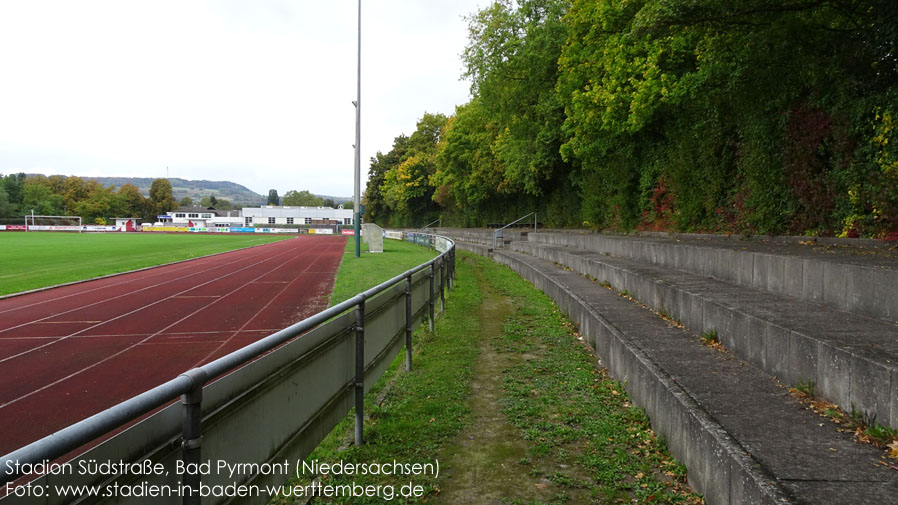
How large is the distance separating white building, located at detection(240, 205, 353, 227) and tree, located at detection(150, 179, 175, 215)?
152 feet

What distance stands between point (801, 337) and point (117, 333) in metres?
10.4

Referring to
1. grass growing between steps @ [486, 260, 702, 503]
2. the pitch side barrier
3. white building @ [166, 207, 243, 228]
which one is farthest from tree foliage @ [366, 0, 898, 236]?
white building @ [166, 207, 243, 228]

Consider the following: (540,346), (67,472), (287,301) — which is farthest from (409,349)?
(287,301)

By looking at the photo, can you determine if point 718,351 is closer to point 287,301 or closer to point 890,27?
point 890,27

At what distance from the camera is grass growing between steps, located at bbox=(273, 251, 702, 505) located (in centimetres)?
353

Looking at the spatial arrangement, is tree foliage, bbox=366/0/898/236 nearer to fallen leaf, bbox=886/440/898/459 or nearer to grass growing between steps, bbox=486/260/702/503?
grass growing between steps, bbox=486/260/702/503

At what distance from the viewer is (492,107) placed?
31.3 m

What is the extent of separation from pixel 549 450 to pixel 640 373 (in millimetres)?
1245

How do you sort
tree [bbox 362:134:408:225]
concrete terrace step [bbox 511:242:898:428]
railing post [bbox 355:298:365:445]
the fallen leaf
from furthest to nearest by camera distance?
tree [bbox 362:134:408:225]
railing post [bbox 355:298:365:445]
concrete terrace step [bbox 511:242:898:428]
the fallen leaf

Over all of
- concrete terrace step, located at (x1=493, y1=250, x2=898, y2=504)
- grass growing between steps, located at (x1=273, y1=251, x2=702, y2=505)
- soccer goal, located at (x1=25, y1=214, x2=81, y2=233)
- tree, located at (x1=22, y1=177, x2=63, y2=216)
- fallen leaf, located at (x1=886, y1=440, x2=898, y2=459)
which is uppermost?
tree, located at (x1=22, y1=177, x2=63, y2=216)

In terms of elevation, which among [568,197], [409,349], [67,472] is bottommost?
[409,349]

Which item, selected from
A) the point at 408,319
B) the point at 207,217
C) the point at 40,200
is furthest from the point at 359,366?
the point at 207,217

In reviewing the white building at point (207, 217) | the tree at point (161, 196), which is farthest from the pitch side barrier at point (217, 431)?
the tree at point (161, 196)

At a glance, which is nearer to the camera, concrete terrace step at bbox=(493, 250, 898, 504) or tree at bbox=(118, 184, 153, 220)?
concrete terrace step at bbox=(493, 250, 898, 504)
